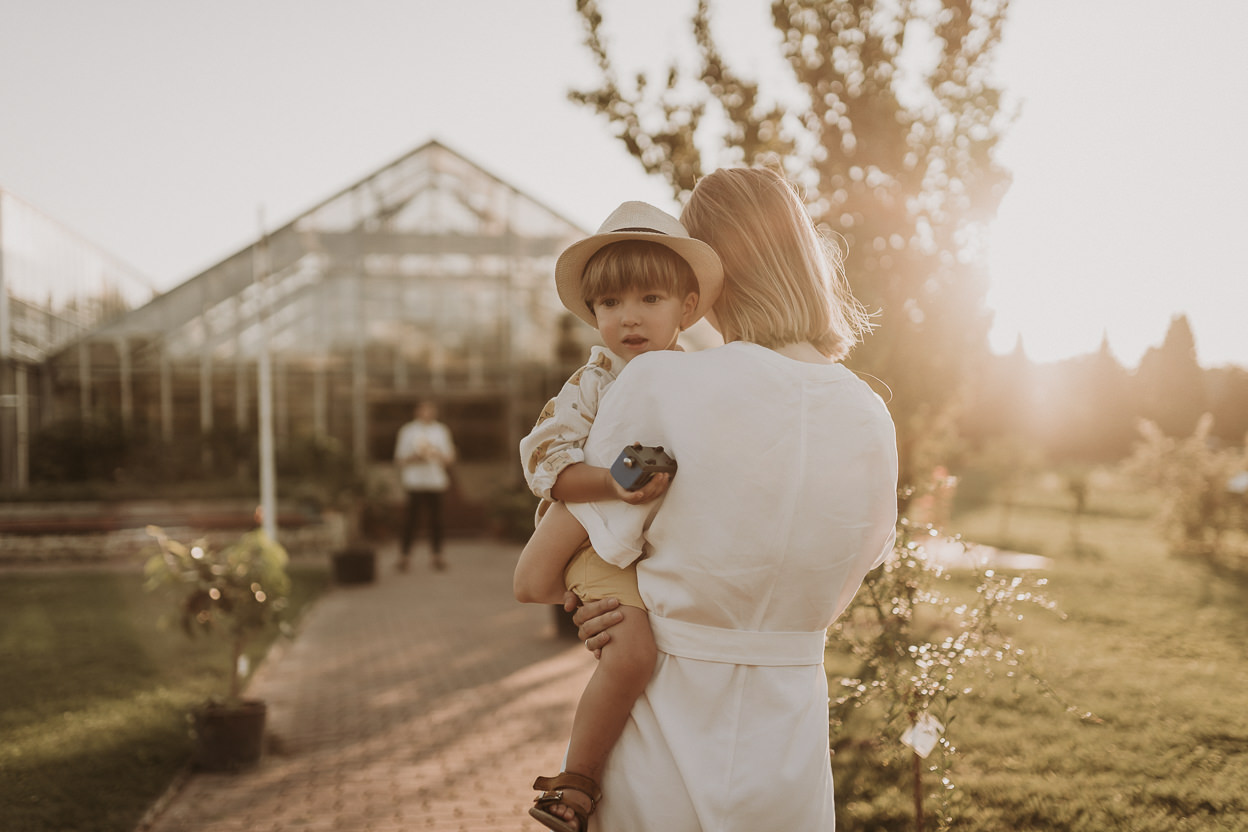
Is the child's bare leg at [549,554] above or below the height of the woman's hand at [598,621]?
above

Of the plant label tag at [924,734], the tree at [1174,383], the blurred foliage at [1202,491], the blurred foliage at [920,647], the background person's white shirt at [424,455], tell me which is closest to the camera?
the plant label tag at [924,734]

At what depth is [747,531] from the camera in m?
1.41

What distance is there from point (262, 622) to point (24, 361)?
48.2ft

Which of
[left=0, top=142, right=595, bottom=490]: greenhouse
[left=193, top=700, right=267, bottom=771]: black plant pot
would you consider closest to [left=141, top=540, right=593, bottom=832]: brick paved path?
[left=193, top=700, right=267, bottom=771]: black plant pot

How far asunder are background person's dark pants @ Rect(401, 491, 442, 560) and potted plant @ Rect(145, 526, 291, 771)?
6716 mm

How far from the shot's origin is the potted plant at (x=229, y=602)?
472 centimetres

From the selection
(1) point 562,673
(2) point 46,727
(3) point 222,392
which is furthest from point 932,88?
(3) point 222,392

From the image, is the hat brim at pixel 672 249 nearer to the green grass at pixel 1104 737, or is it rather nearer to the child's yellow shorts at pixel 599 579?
the child's yellow shorts at pixel 599 579

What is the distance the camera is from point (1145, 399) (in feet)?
39.3

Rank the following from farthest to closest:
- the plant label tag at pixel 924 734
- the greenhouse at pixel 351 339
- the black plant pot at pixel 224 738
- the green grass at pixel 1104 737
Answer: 1. the greenhouse at pixel 351 339
2. the black plant pot at pixel 224 738
3. the green grass at pixel 1104 737
4. the plant label tag at pixel 924 734

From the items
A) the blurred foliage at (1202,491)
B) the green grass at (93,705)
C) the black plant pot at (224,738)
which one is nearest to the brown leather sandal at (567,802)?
the green grass at (93,705)

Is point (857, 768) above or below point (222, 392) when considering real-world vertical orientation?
below

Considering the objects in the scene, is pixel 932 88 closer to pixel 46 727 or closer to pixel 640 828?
pixel 640 828

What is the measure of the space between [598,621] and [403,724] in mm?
4488
